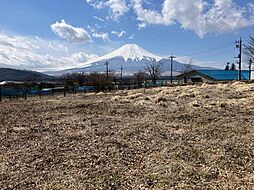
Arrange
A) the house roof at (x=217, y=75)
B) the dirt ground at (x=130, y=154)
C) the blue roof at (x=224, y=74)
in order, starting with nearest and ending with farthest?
the dirt ground at (x=130, y=154)
the house roof at (x=217, y=75)
the blue roof at (x=224, y=74)

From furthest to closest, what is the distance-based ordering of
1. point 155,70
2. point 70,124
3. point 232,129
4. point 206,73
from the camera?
point 155,70 < point 206,73 < point 70,124 < point 232,129

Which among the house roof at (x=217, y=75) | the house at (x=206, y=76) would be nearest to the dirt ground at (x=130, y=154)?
the house at (x=206, y=76)

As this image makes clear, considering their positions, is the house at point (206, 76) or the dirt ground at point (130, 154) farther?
the house at point (206, 76)

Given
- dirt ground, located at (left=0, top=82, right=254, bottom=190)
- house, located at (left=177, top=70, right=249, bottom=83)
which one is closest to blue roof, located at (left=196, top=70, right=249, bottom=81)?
house, located at (left=177, top=70, right=249, bottom=83)

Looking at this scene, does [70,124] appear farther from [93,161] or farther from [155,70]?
[155,70]

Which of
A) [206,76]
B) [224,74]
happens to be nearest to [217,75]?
[224,74]

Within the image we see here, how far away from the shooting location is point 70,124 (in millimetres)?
13453

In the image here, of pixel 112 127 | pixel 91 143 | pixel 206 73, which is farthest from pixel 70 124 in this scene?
pixel 206 73

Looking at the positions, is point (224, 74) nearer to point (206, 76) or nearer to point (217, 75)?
point (217, 75)

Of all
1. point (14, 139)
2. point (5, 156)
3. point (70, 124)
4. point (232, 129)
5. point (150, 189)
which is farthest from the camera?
point (70, 124)

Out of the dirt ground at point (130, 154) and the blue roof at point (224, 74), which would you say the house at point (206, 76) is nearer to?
the blue roof at point (224, 74)

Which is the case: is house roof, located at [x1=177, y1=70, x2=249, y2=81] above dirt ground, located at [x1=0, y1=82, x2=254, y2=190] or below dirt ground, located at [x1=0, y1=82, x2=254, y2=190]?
above

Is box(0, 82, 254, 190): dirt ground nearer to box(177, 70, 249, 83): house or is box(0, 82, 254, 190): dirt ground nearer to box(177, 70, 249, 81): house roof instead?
box(177, 70, 249, 83): house

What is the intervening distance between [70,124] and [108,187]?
302 inches
